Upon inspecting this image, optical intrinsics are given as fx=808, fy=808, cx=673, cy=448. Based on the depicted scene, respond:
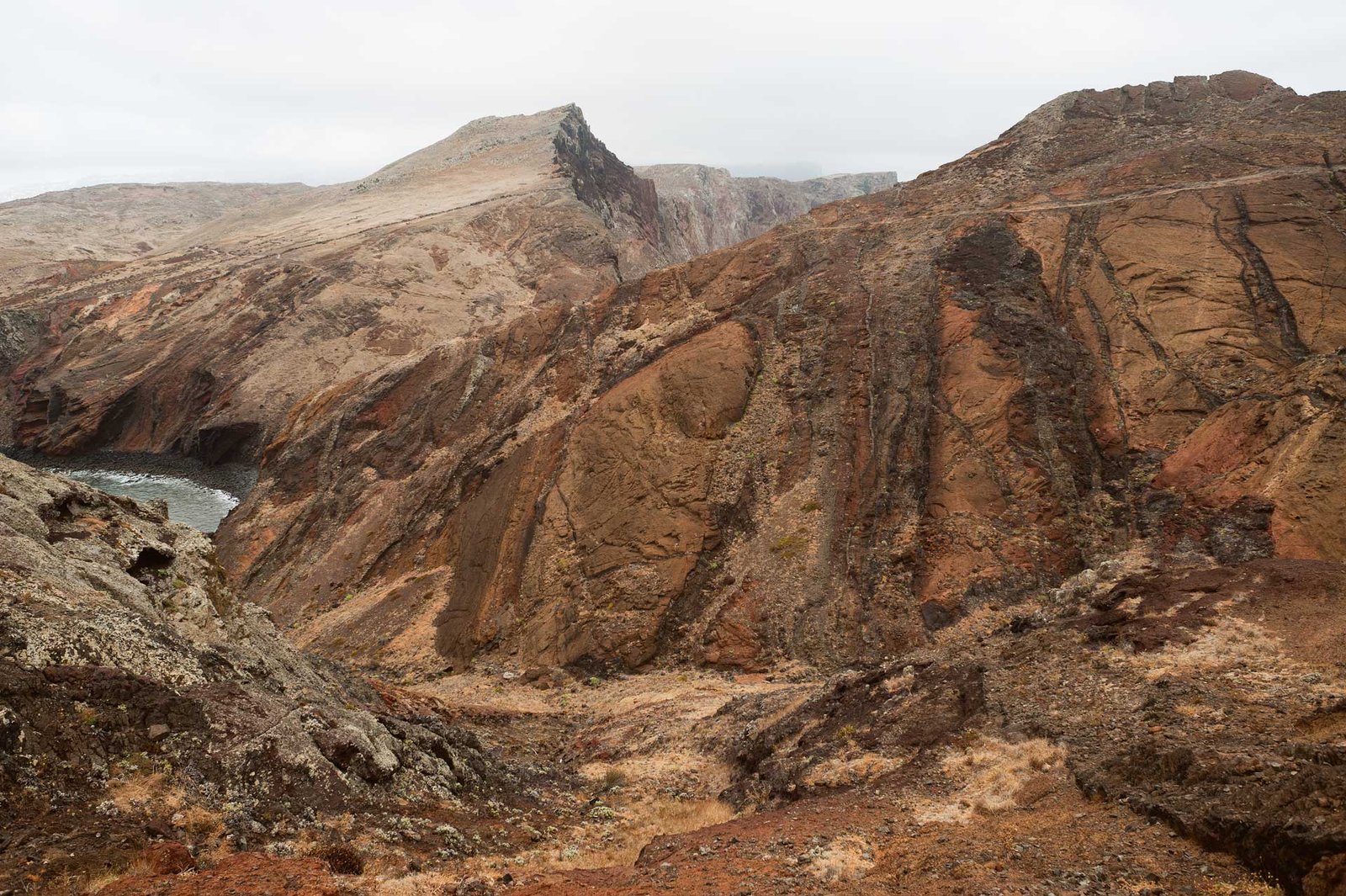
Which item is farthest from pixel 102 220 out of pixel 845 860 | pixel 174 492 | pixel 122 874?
pixel 845 860

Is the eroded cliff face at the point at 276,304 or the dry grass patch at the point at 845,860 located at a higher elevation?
the eroded cliff face at the point at 276,304

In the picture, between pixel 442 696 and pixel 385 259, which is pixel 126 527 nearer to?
pixel 442 696

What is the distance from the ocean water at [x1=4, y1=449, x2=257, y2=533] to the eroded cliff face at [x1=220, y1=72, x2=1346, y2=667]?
893cm

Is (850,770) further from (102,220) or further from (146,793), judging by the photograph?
(102,220)

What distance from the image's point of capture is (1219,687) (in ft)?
35.1

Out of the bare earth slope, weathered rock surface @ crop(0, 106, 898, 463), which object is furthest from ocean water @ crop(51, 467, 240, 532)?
the bare earth slope

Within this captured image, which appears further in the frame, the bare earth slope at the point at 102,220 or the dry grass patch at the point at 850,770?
the bare earth slope at the point at 102,220

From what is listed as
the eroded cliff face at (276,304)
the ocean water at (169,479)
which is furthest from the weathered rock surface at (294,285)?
the ocean water at (169,479)

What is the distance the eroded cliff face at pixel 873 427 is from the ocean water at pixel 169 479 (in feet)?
29.3

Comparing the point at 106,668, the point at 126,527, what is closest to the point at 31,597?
the point at 106,668

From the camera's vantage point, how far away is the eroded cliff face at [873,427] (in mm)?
20047

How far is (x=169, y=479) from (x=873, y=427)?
4039 centimetres

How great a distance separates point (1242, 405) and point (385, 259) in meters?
54.2

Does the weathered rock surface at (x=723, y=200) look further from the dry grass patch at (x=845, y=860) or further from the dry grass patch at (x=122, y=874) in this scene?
the dry grass patch at (x=122, y=874)
